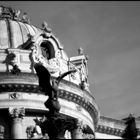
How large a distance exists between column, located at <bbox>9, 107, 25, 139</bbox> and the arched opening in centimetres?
697

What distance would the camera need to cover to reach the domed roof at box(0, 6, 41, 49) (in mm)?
43978

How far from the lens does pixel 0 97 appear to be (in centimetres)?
3900

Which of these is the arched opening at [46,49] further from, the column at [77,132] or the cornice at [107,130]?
the cornice at [107,130]

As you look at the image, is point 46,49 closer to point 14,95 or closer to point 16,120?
point 14,95

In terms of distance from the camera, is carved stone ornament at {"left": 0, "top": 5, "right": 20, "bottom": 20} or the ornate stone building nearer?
the ornate stone building

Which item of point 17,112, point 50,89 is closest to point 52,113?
point 50,89

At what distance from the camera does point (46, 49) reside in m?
43.9

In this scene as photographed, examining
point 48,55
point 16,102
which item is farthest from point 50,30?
point 16,102

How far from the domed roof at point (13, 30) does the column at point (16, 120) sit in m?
7.35

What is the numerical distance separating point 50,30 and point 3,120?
376 inches

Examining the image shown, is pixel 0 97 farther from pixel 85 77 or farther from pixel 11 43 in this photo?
pixel 85 77

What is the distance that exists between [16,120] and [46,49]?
27.2 ft

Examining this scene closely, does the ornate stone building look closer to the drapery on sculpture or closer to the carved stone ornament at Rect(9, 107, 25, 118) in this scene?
the carved stone ornament at Rect(9, 107, 25, 118)

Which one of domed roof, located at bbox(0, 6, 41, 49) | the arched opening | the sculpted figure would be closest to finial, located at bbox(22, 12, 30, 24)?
domed roof, located at bbox(0, 6, 41, 49)
